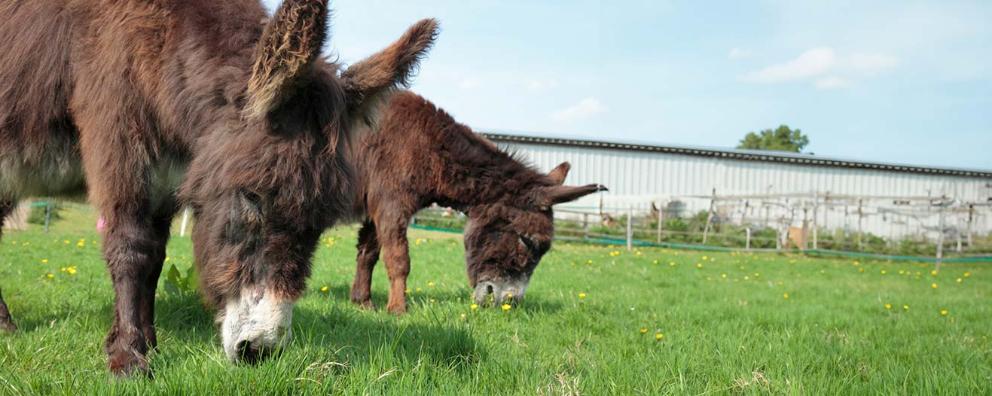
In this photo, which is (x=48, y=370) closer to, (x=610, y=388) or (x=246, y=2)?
(x=246, y=2)

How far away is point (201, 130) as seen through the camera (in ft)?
9.98

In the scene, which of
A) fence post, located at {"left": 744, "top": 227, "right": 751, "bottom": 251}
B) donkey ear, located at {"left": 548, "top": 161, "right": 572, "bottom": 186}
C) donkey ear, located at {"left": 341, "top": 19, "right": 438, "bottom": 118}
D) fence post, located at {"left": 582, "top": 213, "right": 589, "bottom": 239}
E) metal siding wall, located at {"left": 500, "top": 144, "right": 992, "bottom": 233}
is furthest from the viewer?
metal siding wall, located at {"left": 500, "top": 144, "right": 992, "bottom": 233}

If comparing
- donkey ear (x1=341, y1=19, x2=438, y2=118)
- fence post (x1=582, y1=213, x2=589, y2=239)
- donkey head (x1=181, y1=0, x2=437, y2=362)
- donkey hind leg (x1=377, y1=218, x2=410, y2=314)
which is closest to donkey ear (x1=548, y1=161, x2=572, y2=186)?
donkey hind leg (x1=377, y1=218, x2=410, y2=314)

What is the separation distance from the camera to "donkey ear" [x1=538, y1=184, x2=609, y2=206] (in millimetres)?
6406

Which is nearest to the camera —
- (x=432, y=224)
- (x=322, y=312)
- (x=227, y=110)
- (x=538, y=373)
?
(x=227, y=110)

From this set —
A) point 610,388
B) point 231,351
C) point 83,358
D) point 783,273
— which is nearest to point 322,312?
point 83,358

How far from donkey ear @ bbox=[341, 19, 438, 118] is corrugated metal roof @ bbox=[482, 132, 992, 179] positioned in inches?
1013

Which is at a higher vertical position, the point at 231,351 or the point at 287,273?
the point at 287,273

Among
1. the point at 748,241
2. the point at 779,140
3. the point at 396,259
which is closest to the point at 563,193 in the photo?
the point at 396,259

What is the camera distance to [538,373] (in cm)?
321

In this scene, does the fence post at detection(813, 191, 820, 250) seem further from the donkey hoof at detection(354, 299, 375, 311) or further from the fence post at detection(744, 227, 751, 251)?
the donkey hoof at detection(354, 299, 375, 311)

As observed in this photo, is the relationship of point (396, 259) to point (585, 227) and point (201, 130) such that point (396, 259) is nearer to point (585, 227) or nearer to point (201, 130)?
point (201, 130)

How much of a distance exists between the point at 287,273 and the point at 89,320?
2011 millimetres

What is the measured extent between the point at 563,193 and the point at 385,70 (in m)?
3.55
